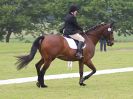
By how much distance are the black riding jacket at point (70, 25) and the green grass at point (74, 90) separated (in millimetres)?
1790

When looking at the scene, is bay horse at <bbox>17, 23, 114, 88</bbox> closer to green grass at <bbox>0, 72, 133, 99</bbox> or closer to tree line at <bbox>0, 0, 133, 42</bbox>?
green grass at <bbox>0, 72, 133, 99</bbox>

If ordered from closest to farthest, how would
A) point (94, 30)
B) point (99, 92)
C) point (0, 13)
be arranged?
point (99, 92) → point (94, 30) → point (0, 13)

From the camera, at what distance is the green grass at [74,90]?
1357cm

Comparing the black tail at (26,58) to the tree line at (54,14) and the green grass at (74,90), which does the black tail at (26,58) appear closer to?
the green grass at (74,90)

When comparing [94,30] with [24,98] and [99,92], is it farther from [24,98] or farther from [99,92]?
[24,98]

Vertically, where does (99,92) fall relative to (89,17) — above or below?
above

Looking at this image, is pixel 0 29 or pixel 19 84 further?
pixel 0 29

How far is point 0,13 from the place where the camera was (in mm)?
52312

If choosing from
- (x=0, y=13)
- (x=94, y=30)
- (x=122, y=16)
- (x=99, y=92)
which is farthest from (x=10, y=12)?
(x=99, y=92)

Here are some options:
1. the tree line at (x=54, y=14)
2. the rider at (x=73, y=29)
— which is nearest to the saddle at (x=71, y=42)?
the rider at (x=73, y=29)

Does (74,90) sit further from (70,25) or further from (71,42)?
(70,25)

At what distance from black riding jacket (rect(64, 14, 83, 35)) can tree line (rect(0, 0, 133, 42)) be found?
36343 mm

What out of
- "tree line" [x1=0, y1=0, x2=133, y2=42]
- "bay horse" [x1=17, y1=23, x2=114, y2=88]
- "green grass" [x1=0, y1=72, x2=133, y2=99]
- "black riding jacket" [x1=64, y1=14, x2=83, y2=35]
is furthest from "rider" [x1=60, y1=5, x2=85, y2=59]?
"tree line" [x1=0, y1=0, x2=133, y2=42]

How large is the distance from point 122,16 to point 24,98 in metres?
47.3
